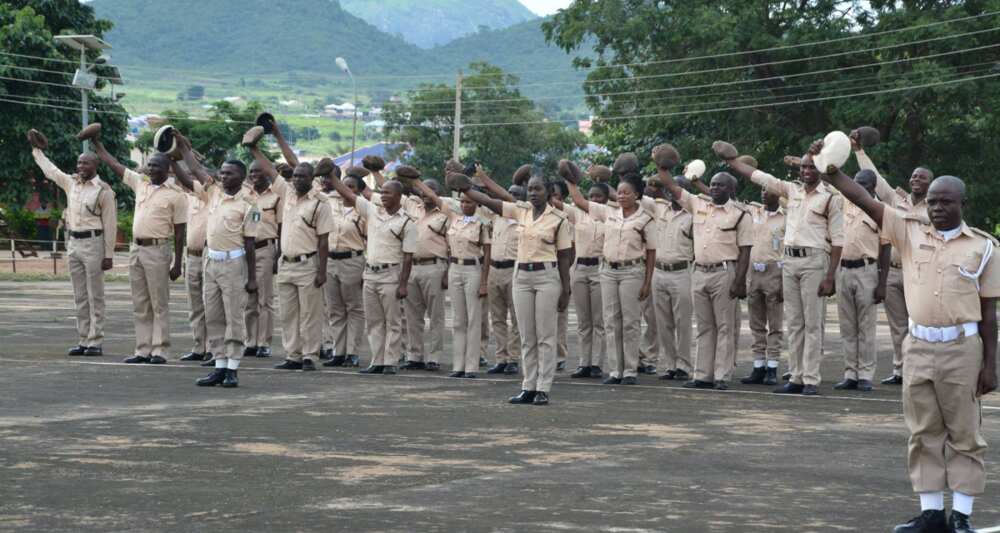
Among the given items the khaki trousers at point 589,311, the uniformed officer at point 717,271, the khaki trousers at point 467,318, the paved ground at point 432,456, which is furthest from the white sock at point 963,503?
the khaki trousers at point 589,311

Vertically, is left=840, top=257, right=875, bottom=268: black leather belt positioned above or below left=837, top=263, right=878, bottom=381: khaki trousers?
above

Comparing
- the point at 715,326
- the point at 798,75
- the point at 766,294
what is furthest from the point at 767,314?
the point at 798,75

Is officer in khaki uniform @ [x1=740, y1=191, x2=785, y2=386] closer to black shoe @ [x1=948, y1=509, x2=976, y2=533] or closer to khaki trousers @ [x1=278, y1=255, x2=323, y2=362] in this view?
khaki trousers @ [x1=278, y1=255, x2=323, y2=362]

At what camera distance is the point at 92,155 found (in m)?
17.1

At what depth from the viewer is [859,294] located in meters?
15.5

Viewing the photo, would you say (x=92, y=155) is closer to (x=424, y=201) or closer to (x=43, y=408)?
(x=424, y=201)

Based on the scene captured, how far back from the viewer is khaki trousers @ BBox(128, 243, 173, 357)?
16.4m

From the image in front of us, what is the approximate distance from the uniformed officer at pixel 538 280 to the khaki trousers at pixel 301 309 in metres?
3.02

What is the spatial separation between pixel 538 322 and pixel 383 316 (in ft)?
10.1

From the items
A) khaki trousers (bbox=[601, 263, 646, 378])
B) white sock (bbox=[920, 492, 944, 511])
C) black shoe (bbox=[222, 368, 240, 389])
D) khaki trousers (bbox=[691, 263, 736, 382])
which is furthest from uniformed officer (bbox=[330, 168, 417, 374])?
white sock (bbox=[920, 492, 944, 511])

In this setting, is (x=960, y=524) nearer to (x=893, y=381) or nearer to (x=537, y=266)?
(x=537, y=266)

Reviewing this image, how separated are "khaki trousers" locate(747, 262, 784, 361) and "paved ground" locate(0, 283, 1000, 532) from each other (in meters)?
0.85

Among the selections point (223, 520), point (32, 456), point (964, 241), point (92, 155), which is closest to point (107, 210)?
point (92, 155)

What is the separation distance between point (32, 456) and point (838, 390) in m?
8.34
